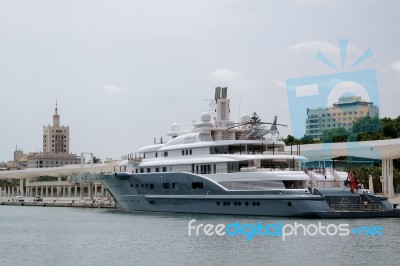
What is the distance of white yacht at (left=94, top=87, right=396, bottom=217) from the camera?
44.6m

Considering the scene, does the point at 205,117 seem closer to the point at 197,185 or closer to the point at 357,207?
the point at 197,185

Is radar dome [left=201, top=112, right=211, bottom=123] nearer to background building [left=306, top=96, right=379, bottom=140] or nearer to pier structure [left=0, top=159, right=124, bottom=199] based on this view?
pier structure [left=0, top=159, right=124, bottom=199]

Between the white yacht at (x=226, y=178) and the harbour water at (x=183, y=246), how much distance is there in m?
1.21

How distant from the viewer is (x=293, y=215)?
44.4 m

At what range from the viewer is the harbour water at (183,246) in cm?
3036

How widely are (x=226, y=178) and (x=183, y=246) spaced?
14.1 m

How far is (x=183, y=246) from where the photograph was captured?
113 feet

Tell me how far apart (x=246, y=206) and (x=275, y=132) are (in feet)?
29.0

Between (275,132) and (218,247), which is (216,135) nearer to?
(275,132)

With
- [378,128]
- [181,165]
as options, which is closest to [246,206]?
[181,165]

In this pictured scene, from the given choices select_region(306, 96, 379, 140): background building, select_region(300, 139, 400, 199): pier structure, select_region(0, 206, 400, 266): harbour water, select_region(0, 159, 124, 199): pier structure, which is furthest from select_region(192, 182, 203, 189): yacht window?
select_region(306, 96, 379, 140): background building

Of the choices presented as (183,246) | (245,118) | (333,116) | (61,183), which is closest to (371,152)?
(245,118)

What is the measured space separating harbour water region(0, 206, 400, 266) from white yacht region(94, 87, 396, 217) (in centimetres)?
121

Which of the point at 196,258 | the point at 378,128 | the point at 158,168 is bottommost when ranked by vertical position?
the point at 196,258
